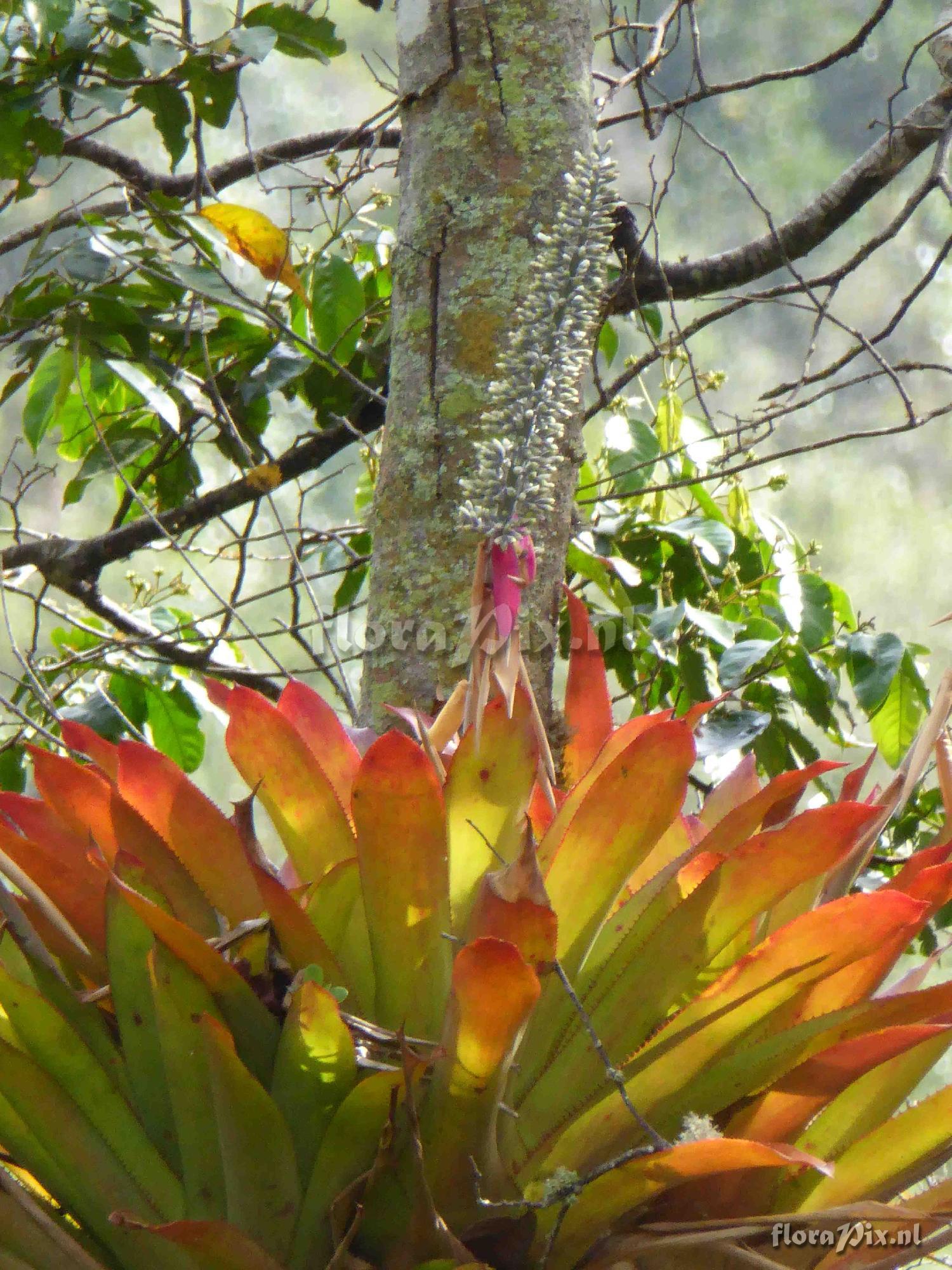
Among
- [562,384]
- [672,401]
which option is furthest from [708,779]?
[562,384]

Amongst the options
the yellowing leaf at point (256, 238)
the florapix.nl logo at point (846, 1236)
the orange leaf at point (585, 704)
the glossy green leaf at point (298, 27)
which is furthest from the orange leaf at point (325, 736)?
the glossy green leaf at point (298, 27)

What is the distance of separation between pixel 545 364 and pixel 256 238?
2.40 ft

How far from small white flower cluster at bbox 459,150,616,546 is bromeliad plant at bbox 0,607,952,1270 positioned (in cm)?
8

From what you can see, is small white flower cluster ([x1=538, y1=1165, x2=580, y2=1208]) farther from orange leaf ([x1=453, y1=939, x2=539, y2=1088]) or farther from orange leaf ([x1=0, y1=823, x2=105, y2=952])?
orange leaf ([x1=0, y1=823, x2=105, y2=952])

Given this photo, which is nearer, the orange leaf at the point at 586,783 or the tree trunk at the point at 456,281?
the orange leaf at the point at 586,783

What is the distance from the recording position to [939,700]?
0.49m

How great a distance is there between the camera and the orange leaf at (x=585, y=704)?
1.87 ft

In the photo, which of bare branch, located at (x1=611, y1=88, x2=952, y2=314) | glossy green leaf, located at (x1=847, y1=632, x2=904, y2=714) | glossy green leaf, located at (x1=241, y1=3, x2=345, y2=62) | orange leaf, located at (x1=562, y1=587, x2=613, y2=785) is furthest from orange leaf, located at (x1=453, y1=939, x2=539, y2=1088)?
glossy green leaf, located at (x1=241, y1=3, x2=345, y2=62)

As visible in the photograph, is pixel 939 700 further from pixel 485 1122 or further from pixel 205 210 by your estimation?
pixel 205 210

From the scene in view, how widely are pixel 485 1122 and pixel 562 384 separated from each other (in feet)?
0.89

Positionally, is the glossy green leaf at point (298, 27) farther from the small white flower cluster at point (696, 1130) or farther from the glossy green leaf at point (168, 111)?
the small white flower cluster at point (696, 1130)

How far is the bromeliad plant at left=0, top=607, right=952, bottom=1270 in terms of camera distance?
379 mm

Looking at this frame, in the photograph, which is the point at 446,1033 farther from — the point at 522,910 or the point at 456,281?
the point at 456,281

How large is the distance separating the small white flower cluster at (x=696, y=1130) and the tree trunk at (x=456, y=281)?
0.29 metres
